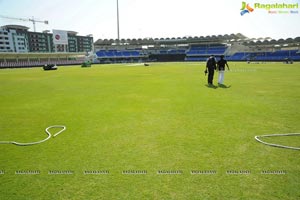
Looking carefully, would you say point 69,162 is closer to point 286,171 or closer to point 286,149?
point 286,171

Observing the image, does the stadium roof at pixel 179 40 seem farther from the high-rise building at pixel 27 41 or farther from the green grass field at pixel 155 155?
the green grass field at pixel 155 155

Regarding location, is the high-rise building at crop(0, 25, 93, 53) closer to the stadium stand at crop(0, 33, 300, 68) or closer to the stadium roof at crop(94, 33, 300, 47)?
the stadium stand at crop(0, 33, 300, 68)

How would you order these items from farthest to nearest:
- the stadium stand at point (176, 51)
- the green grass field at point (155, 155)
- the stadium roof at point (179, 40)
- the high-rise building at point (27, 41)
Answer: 1. the high-rise building at point (27, 41)
2. the stadium roof at point (179, 40)
3. the stadium stand at point (176, 51)
4. the green grass field at point (155, 155)

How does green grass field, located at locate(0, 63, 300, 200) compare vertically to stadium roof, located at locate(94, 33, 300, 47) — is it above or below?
below

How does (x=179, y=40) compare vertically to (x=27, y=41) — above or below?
below

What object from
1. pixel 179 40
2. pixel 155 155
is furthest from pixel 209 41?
pixel 155 155

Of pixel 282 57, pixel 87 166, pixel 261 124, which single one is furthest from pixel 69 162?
pixel 282 57

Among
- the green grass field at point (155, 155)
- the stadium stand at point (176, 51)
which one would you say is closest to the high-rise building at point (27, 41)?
the stadium stand at point (176, 51)

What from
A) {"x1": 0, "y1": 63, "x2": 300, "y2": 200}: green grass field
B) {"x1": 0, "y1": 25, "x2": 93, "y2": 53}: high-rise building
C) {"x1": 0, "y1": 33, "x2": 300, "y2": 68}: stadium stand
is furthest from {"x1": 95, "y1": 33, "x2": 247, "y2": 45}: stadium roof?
{"x1": 0, "y1": 63, "x2": 300, "y2": 200}: green grass field

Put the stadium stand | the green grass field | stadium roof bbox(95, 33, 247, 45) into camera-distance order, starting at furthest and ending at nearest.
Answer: stadium roof bbox(95, 33, 247, 45) < the stadium stand < the green grass field

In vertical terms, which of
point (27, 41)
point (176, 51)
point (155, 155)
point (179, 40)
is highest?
point (27, 41)

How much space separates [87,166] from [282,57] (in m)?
73.6

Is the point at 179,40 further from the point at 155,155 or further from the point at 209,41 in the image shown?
the point at 155,155

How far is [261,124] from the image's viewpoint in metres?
5.60
